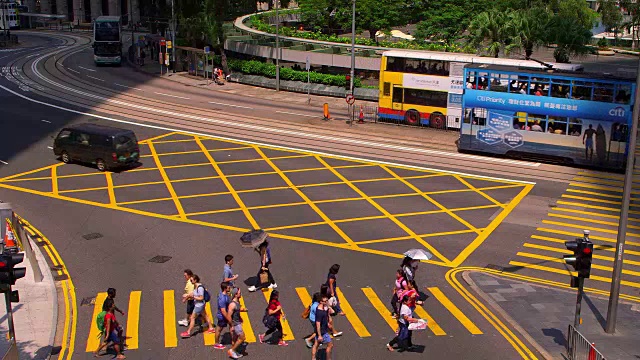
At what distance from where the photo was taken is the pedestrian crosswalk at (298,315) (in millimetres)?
20391

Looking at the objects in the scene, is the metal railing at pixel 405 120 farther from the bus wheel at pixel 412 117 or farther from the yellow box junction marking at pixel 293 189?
the yellow box junction marking at pixel 293 189

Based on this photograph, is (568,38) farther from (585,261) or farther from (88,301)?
(88,301)

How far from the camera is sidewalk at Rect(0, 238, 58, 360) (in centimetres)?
1959

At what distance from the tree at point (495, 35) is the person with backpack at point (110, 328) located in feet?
135

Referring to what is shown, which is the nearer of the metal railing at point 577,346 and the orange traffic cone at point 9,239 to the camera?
the metal railing at point 577,346

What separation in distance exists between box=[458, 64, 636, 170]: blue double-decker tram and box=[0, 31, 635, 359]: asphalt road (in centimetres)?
119

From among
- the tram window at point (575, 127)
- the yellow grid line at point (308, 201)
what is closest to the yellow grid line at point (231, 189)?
the yellow grid line at point (308, 201)

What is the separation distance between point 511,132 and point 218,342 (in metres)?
25.4

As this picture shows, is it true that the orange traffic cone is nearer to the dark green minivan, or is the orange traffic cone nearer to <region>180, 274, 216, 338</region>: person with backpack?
<region>180, 274, 216, 338</region>: person with backpack

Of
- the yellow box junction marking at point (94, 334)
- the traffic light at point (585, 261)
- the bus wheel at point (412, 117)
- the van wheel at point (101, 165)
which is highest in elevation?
the traffic light at point (585, 261)

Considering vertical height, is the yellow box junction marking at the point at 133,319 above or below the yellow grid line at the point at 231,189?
below

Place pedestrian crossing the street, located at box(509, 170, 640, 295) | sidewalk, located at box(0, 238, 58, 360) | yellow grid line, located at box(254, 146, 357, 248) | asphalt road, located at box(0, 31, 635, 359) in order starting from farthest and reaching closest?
yellow grid line, located at box(254, 146, 357, 248) < pedestrian crossing the street, located at box(509, 170, 640, 295) < asphalt road, located at box(0, 31, 635, 359) < sidewalk, located at box(0, 238, 58, 360)

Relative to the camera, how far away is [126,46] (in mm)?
96562

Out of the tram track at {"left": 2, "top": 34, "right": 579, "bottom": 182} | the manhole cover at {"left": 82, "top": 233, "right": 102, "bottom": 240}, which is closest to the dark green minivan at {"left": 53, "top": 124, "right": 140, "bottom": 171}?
the manhole cover at {"left": 82, "top": 233, "right": 102, "bottom": 240}
